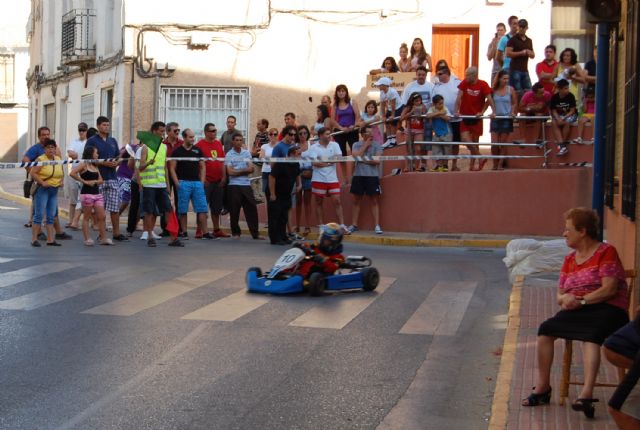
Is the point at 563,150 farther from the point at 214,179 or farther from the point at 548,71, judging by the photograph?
the point at 214,179

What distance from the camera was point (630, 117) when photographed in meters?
10.1

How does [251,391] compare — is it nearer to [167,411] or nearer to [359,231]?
[167,411]

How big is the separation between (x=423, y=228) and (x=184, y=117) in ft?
32.0

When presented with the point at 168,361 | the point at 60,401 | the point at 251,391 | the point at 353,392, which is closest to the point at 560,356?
the point at 353,392

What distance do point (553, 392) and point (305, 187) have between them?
1267cm

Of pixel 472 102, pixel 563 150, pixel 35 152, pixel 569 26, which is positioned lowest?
pixel 35 152

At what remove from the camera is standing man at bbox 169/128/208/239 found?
61.2 feet

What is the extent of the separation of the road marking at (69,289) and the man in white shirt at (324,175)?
5711mm

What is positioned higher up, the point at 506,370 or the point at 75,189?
the point at 75,189

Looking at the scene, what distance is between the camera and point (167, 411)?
23.9 feet

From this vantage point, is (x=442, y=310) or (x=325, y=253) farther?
(x=325, y=253)

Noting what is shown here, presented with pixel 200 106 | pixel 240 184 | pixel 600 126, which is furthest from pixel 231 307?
pixel 200 106

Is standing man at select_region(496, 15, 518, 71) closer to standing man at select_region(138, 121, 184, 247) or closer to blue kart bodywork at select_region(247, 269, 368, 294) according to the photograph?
standing man at select_region(138, 121, 184, 247)

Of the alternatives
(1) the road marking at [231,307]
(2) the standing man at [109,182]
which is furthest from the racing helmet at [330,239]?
(2) the standing man at [109,182]
